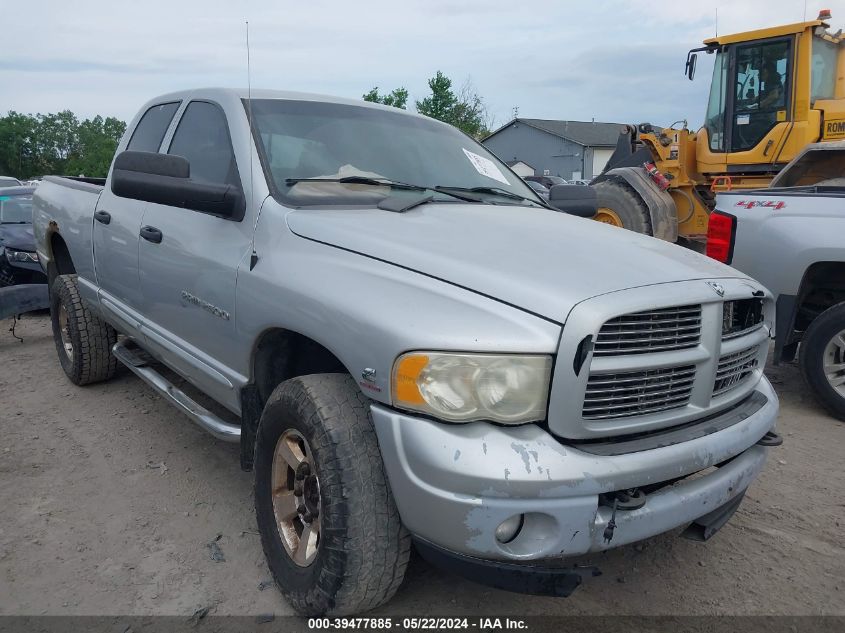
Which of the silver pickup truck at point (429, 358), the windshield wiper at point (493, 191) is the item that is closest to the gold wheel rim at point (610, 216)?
the windshield wiper at point (493, 191)

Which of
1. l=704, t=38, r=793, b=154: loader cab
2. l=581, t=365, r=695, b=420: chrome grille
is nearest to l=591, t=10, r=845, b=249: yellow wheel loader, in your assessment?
l=704, t=38, r=793, b=154: loader cab

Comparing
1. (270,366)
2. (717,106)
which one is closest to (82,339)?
(270,366)

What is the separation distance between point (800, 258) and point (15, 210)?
9.69 metres

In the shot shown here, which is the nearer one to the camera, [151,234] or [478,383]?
[478,383]

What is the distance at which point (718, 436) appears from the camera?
230 centimetres

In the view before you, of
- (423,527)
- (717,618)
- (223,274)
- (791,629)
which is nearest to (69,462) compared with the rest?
(223,274)

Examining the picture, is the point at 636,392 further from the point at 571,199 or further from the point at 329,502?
the point at 571,199

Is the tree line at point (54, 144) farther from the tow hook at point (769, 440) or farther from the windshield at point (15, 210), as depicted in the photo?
the tow hook at point (769, 440)

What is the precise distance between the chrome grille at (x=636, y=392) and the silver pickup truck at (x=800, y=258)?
274cm

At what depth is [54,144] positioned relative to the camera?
70312mm

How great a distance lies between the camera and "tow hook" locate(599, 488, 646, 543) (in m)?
2.02

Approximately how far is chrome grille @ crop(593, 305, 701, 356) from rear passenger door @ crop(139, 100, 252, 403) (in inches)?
58.1

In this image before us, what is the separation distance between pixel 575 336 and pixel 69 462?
315 centimetres

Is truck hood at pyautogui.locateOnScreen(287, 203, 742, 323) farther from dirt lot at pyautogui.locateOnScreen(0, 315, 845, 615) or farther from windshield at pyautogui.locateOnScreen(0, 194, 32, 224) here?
windshield at pyautogui.locateOnScreen(0, 194, 32, 224)
